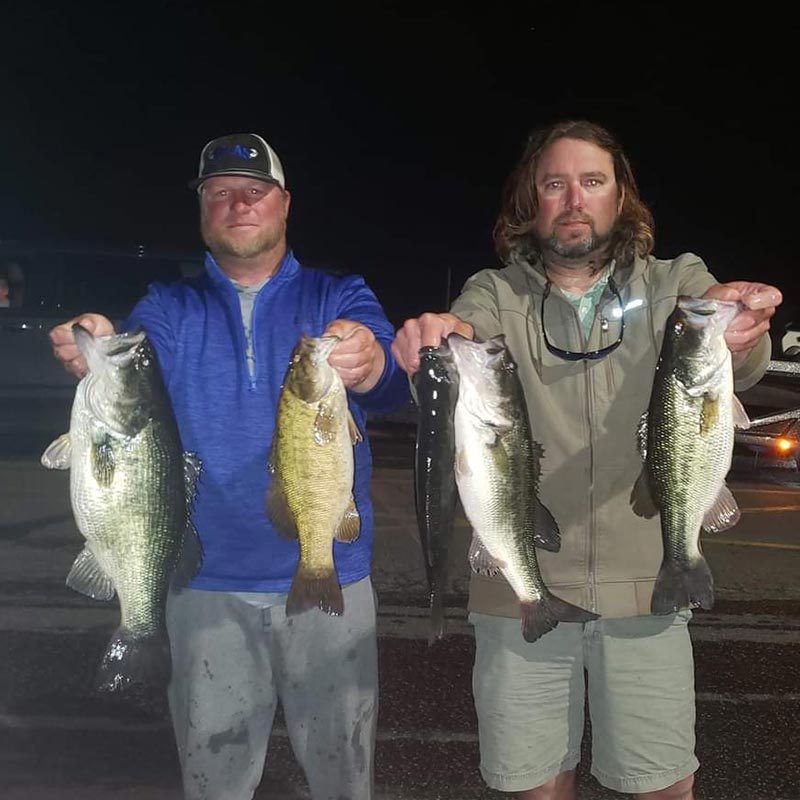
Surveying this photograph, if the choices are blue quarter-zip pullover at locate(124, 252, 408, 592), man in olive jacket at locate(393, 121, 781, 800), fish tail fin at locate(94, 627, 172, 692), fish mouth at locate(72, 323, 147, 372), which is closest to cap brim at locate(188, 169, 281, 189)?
blue quarter-zip pullover at locate(124, 252, 408, 592)

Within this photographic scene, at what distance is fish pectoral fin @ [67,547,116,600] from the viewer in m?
2.82

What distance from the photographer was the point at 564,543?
2885 mm

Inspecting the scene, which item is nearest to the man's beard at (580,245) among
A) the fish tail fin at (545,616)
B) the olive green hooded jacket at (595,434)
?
the olive green hooded jacket at (595,434)

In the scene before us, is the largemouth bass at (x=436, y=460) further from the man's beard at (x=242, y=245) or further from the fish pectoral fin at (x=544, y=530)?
the man's beard at (x=242, y=245)

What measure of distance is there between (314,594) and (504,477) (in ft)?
2.31

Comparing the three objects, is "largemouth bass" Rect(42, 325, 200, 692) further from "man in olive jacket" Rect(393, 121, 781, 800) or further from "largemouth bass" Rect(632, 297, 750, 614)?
"largemouth bass" Rect(632, 297, 750, 614)

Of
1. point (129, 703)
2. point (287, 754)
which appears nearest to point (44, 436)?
point (129, 703)

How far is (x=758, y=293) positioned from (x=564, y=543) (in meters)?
1.03

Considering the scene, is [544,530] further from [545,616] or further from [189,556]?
[189,556]

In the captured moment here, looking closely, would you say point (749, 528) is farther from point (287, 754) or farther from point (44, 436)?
point (44, 436)

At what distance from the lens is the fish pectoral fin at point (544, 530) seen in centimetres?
272

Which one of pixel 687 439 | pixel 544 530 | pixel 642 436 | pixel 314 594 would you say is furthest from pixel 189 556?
pixel 687 439

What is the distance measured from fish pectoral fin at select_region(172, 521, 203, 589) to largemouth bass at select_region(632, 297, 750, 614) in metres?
1.46

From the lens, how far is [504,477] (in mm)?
2654
